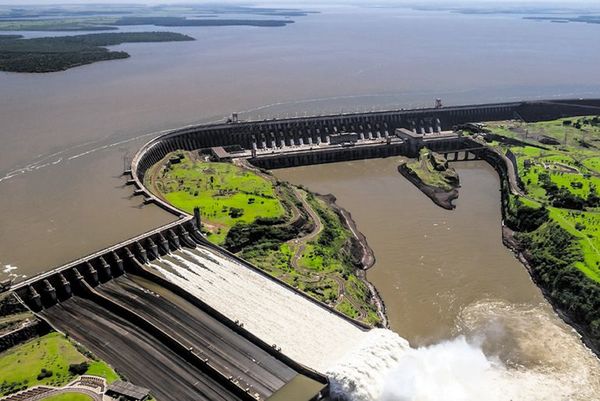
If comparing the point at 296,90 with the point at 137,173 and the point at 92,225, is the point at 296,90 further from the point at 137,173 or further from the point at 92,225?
the point at 92,225

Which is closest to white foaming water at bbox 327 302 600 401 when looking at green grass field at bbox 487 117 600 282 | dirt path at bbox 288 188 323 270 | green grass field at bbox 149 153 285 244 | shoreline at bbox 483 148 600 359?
shoreline at bbox 483 148 600 359

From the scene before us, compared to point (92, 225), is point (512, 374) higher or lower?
lower

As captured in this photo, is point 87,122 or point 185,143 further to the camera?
point 87,122

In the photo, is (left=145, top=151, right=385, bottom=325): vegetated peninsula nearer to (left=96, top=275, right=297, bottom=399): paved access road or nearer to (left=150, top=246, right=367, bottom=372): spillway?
(left=150, top=246, right=367, bottom=372): spillway

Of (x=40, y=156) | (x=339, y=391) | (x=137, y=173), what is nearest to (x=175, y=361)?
(x=339, y=391)

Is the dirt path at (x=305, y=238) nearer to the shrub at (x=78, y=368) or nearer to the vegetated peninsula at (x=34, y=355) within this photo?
the vegetated peninsula at (x=34, y=355)

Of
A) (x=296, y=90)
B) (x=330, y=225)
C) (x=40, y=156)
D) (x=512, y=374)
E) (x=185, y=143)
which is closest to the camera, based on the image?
(x=512, y=374)

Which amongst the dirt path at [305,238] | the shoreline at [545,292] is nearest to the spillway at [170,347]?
the dirt path at [305,238]
